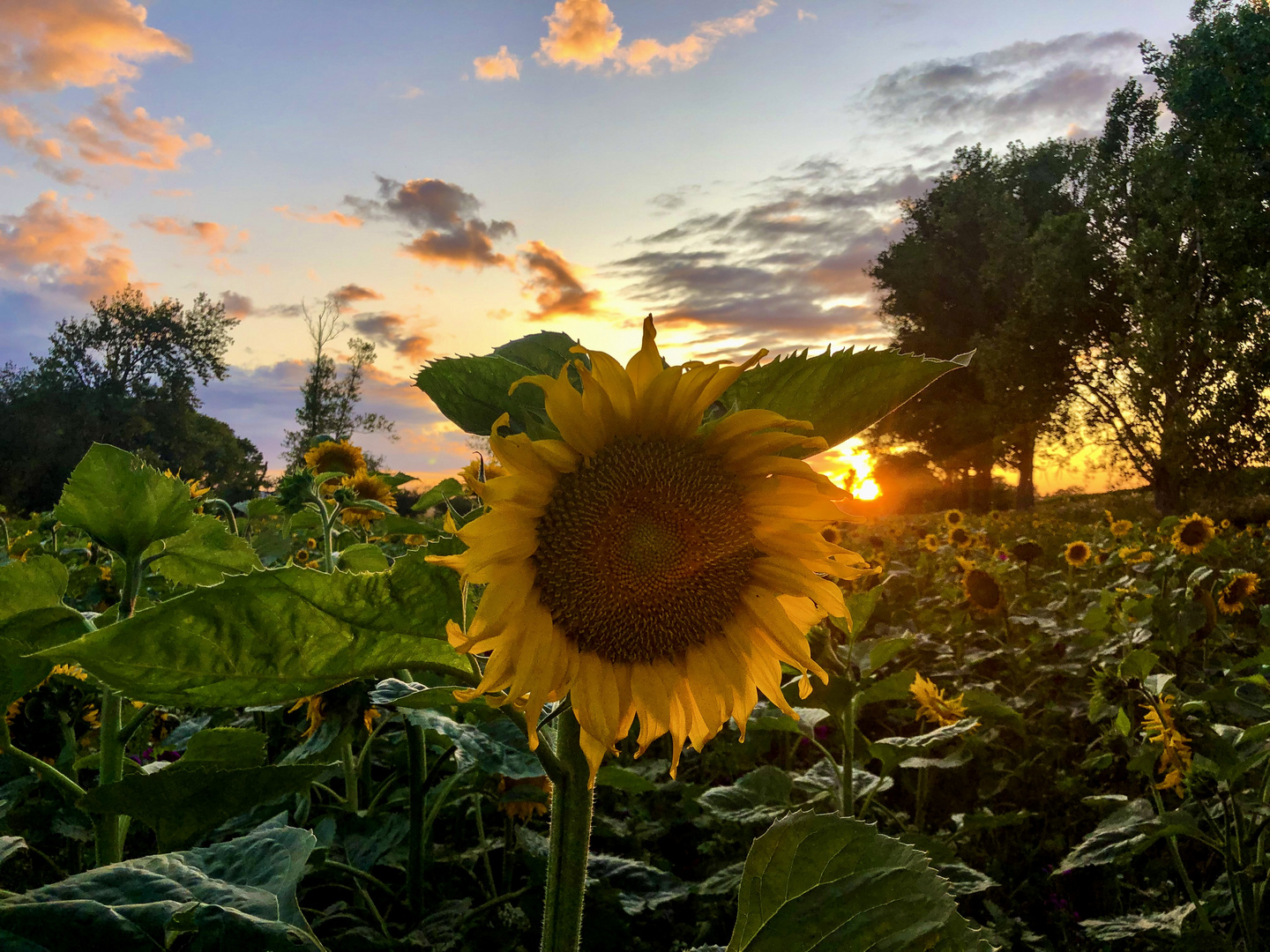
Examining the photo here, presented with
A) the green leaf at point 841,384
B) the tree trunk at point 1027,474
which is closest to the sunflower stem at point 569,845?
the green leaf at point 841,384

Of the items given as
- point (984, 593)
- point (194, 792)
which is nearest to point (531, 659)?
point (194, 792)

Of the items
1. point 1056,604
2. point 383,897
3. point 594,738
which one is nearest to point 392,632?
point 594,738

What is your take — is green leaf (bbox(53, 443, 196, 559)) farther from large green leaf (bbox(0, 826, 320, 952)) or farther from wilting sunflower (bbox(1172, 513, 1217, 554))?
wilting sunflower (bbox(1172, 513, 1217, 554))

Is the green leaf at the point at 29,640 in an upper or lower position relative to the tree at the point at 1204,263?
lower

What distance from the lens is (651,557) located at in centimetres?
104

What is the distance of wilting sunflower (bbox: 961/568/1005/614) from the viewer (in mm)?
4402

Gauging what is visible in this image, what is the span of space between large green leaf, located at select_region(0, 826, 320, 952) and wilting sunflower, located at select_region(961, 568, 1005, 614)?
407 centimetres

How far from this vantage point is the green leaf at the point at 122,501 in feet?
3.87

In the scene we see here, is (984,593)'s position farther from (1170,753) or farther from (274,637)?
(274,637)

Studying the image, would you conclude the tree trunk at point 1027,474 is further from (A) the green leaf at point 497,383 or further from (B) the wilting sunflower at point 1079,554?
(A) the green leaf at point 497,383

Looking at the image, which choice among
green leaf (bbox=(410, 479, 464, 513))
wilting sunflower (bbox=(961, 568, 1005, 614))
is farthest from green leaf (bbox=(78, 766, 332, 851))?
wilting sunflower (bbox=(961, 568, 1005, 614))

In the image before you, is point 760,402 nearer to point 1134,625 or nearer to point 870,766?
point 870,766

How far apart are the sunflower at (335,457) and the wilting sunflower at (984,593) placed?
12.6 ft

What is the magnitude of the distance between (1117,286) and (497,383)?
25655 millimetres
